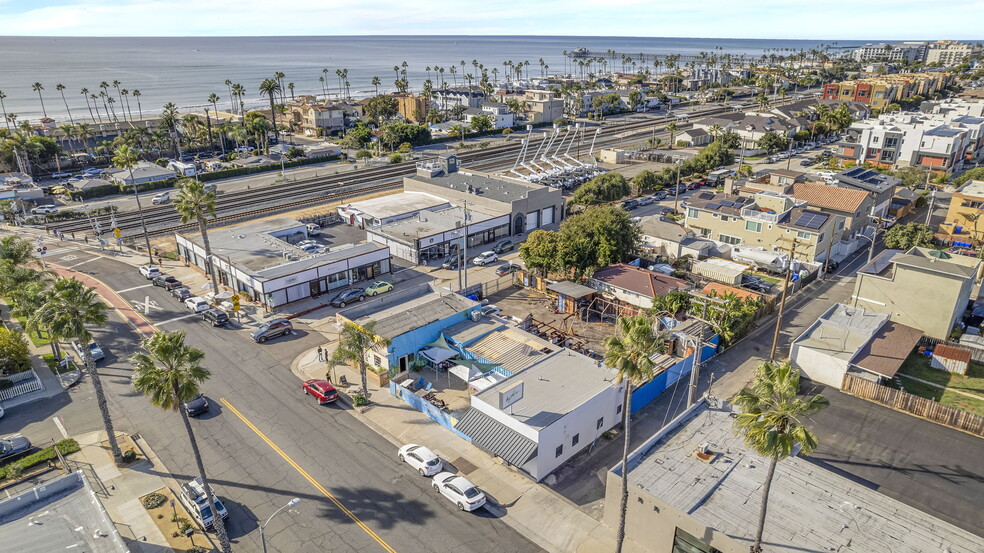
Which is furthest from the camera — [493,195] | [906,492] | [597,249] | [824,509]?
[493,195]

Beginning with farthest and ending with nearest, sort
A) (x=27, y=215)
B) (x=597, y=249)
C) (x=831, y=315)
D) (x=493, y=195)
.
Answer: (x=27, y=215) → (x=493, y=195) → (x=597, y=249) → (x=831, y=315)

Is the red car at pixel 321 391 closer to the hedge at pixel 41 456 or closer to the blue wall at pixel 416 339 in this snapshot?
the blue wall at pixel 416 339

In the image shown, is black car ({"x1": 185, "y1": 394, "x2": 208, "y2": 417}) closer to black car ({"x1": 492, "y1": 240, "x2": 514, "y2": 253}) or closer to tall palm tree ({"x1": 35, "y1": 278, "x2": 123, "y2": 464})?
tall palm tree ({"x1": 35, "y1": 278, "x2": 123, "y2": 464})

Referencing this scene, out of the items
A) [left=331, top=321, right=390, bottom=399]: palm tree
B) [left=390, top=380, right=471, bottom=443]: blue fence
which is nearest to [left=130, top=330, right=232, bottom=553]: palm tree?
[left=331, top=321, right=390, bottom=399]: palm tree

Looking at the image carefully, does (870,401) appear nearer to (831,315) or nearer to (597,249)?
(831,315)

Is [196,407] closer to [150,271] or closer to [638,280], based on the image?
[150,271]

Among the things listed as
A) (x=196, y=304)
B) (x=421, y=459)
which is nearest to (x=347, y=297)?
(x=196, y=304)

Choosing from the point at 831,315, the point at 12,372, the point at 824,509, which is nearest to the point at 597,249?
the point at 831,315

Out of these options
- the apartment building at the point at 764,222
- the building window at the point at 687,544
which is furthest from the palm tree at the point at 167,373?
the apartment building at the point at 764,222
